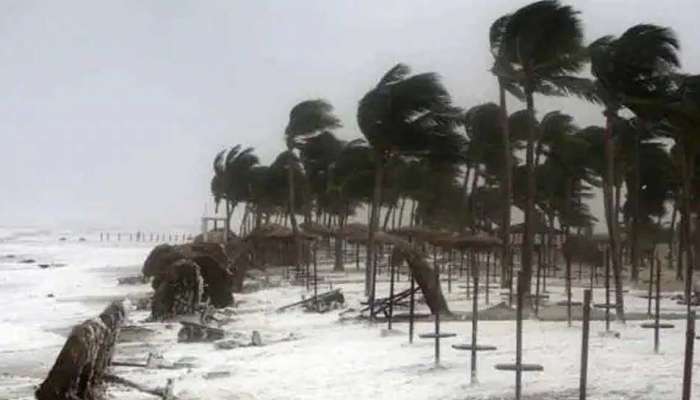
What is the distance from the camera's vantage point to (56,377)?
10648 mm

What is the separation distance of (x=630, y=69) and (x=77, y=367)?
17524mm

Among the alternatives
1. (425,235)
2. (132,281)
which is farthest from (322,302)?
(132,281)

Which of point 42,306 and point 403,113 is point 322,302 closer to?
point 403,113

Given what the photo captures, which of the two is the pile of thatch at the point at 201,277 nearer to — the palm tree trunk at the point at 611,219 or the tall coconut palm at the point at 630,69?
the palm tree trunk at the point at 611,219

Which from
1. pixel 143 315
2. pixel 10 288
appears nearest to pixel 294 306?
pixel 143 315

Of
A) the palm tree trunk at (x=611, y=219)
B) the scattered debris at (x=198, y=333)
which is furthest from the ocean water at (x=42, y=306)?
the palm tree trunk at (x=611, y=219)

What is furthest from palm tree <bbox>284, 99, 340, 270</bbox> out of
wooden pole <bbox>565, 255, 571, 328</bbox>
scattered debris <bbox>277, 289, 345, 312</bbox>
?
wooden pole <bbox>565, 255, 571, 328</bbox>

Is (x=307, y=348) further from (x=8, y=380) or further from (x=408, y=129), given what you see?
(x=408, y=129)

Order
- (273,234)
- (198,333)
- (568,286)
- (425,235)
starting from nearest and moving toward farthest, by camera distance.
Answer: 1. (198,333)
2. (568,286)
3. (425,235)
4. (273,234)

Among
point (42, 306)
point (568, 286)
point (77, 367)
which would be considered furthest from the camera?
point (42, 306)

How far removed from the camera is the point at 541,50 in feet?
81.0

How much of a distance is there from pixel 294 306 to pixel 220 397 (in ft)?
46.1

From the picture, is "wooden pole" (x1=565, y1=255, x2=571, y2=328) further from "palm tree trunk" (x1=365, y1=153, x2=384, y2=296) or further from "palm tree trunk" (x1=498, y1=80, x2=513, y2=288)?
"palm tree trunk" (x1=365, y1=153, x2=384, y2=296)

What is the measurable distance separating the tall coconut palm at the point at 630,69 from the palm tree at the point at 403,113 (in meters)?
9.51
